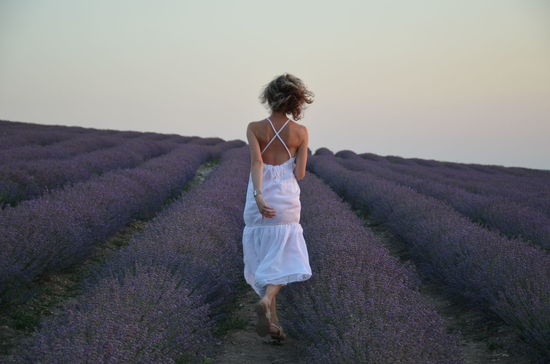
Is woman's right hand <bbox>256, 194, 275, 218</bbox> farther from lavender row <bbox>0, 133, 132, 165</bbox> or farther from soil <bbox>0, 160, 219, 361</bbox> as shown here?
lavender row <bbox>0, 133, 132, 165</bbox>

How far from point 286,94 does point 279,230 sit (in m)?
0.78

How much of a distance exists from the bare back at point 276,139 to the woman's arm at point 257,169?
35 mm

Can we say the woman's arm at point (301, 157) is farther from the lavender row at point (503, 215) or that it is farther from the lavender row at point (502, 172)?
the lavender row at point (502, 172)

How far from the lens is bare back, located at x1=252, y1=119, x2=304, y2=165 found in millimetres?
3316

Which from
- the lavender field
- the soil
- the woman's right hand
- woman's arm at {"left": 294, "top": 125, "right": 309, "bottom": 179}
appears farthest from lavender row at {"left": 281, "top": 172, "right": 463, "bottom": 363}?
the soil

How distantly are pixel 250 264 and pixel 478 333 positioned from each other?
184 centimetres

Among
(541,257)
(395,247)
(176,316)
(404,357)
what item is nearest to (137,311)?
(176,316)

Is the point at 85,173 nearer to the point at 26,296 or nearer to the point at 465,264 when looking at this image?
the point at 26,296

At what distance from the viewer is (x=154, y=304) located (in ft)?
9.30

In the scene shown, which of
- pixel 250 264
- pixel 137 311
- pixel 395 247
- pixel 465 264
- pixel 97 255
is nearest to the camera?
pixel 137 311

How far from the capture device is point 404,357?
2.36m

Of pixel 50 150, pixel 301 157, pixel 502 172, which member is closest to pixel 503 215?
pixel 301 157

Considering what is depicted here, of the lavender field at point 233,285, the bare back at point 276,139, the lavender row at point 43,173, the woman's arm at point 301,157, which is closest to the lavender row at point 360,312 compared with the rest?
the lavender field at point 233,285

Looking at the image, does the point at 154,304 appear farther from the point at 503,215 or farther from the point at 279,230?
the point at 503,215
